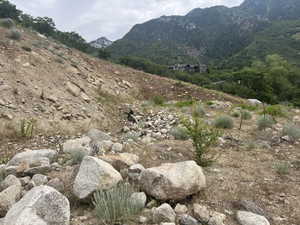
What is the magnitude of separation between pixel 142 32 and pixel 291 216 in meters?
199

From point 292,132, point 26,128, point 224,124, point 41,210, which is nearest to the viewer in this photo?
point 41,210

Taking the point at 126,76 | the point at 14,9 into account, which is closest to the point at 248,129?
the point at 126,76

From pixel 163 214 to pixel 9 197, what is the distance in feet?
6.01

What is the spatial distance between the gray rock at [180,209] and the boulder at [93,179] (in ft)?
2.61

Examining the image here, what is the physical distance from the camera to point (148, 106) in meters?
12.2

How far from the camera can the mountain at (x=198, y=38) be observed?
381 ft

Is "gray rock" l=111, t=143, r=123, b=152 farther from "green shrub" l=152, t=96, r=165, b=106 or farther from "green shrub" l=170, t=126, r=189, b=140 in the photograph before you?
"green shrub" l=152, t=96, r=165, b=106

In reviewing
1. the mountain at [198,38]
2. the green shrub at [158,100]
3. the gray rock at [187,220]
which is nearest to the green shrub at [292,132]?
the gray rock at [187,220]

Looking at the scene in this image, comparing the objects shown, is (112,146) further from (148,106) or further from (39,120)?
(148,106)

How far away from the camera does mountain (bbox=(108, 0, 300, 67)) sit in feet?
381

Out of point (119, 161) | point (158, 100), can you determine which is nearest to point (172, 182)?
point (119, 161)

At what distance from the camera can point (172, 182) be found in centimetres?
278

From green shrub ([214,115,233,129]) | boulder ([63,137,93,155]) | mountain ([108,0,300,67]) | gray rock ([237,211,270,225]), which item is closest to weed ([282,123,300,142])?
green shrub ([214,115,233,129])

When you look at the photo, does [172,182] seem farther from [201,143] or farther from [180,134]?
[180,134]
